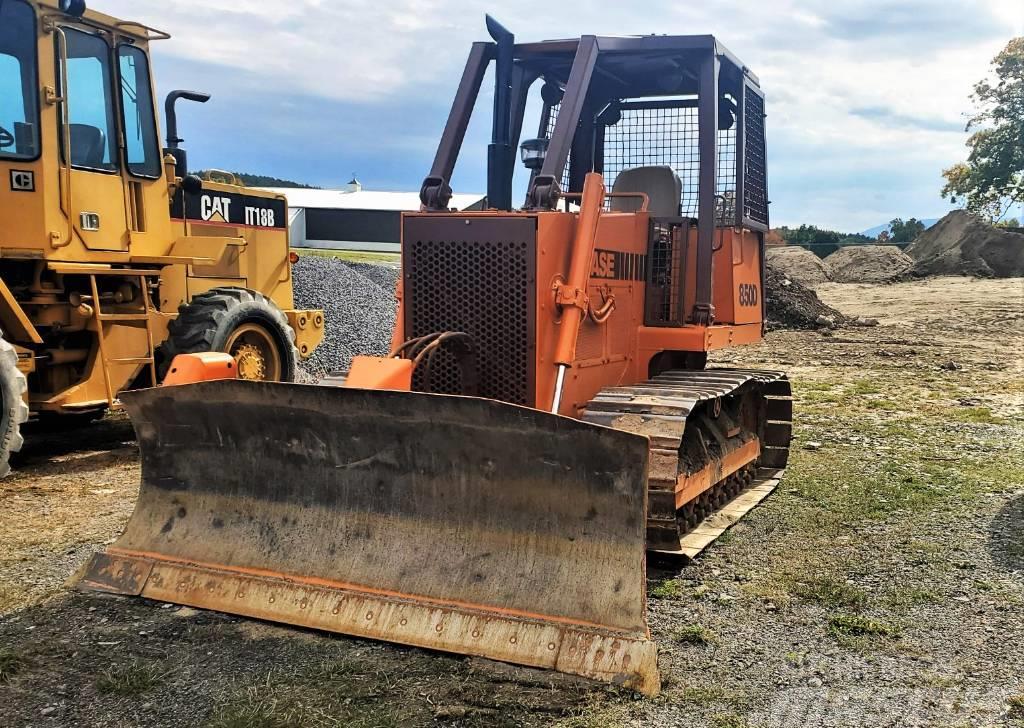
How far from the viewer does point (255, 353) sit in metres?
8.78

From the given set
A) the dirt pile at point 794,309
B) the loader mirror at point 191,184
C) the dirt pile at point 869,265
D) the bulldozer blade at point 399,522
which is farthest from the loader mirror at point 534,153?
the dirt pile at point 869,265

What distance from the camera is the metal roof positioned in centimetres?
4522

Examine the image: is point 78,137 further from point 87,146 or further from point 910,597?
point 910,597

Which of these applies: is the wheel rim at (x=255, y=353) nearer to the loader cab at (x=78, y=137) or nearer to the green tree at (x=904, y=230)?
the loader cab at (x=78, y=137)

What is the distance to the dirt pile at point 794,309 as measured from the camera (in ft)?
66.7

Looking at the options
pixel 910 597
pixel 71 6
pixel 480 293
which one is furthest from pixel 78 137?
pixel 910 597

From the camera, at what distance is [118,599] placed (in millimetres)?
4551

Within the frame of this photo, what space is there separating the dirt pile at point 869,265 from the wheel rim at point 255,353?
24.5 meters

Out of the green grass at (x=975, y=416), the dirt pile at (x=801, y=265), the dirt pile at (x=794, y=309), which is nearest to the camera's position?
the green grass at (x=975, y=416)

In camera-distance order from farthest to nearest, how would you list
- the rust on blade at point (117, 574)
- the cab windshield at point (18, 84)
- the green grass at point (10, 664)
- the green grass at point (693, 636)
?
the cab windshield at point (18, 84) < the rust on blade at point (117, 574) < the green grass at point (693, 636) < the green grass at point (10, 664)

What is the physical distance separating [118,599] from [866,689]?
3.32 m

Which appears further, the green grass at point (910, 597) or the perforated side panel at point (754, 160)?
the perforated side panel at point (754, 160)

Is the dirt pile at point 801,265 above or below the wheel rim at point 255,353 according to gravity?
above

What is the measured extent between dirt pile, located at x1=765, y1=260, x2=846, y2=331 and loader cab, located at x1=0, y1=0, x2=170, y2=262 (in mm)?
14795
